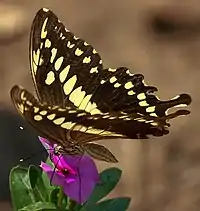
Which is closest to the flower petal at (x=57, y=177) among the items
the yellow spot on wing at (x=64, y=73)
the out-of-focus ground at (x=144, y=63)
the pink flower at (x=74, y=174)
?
the pink flower at (x=74, y=174)

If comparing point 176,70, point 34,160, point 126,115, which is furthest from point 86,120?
point 176,70

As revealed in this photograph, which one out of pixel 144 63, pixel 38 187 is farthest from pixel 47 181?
pixel 144 63

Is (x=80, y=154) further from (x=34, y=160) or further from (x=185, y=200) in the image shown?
(x=185, y=200)

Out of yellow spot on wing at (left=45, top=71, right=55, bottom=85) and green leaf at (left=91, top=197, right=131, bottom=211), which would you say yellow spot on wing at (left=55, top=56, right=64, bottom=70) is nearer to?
yellow spot on wing at (left=45, top=71, right=55, bottom=85)

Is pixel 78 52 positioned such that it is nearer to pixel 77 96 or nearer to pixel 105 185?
pixel 77 96

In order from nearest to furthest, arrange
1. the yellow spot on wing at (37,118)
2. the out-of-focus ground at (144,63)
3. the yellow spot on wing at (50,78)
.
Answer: the yellow spot on wing at (37,118) < the yellow spot on wing at (50,78) < the out-of-focus ground at (144,63)

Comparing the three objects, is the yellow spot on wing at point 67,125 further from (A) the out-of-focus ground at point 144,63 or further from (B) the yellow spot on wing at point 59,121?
(A) the out-of-focus ground at point 144,63

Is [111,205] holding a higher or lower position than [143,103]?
lower

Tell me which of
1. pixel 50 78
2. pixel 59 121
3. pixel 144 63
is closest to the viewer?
pixel 59 121
